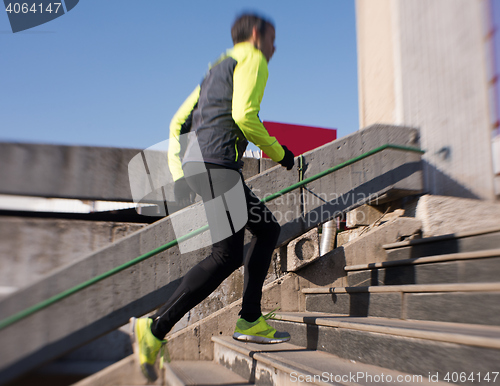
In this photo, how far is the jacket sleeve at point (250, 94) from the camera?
210 centimetres

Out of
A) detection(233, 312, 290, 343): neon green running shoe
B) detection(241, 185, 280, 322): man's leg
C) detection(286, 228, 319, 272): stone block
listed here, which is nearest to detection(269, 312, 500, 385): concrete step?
detection(233, 312, 290, 343): neon green running shoe

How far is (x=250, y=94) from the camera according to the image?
211 cm

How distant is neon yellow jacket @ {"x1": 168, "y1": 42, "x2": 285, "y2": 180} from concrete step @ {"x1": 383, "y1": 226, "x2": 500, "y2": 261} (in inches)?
60.3

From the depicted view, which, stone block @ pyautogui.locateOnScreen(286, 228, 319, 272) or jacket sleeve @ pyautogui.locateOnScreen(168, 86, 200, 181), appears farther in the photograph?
stone block @ pyautogui.locateOnScreen(286, 228, 319, 272)

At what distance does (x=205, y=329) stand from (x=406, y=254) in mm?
1804

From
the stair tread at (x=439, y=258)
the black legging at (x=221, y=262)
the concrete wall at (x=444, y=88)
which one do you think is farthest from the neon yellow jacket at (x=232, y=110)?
the concrete wall at (x=444, y=88)

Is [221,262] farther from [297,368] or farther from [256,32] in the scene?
[256,32]

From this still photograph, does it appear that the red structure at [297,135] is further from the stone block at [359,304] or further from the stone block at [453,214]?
the stone block at [359,304]

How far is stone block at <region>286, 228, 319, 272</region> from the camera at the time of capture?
3520 millimetres

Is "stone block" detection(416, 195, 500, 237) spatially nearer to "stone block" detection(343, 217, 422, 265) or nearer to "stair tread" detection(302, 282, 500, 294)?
"stone block" detection(343, 217, 422, 265)

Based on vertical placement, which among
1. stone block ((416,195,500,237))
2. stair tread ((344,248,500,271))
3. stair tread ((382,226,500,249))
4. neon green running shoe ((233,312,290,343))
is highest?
stone block ((416,195,500,237))

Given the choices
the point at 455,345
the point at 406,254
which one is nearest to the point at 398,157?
the point at 406,254

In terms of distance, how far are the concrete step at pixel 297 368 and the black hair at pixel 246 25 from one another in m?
1.87

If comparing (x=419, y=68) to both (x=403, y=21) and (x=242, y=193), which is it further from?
(x=242, y=193)
